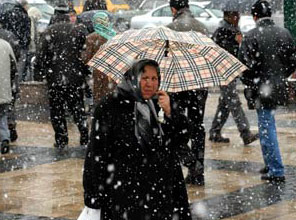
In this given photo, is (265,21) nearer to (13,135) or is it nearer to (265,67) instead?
(265,67)

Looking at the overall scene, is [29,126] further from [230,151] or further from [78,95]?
[230,151]

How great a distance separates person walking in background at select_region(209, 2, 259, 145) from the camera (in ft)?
41.9

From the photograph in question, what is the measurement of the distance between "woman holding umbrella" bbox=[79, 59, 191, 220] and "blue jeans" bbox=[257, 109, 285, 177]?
430cm

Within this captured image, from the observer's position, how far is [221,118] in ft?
44.6

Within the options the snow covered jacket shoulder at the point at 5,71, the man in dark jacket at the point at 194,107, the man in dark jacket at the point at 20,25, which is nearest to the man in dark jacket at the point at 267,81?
the man in dark jacket at the point at 194,107

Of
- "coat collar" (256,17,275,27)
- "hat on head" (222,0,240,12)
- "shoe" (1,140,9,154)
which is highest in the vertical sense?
"coat collar" (256,17,275,27)

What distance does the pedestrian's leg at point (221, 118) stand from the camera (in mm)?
13500

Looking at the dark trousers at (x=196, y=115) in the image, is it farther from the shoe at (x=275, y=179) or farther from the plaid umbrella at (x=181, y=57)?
the plaid umbrella at (x=181, y=57)

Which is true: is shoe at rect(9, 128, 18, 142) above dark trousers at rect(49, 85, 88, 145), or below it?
below

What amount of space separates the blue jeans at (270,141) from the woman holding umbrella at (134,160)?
14.1 ft

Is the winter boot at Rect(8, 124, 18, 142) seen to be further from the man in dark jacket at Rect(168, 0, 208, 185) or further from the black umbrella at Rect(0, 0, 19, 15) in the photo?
the black umbrella at Rect(0, 0, 19, 15)

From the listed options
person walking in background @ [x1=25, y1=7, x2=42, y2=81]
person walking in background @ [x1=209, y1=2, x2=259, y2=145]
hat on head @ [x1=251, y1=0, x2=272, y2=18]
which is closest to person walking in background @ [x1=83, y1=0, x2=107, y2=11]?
person walking in background @ [x1=25, y1=7, x2=42, y2=81]

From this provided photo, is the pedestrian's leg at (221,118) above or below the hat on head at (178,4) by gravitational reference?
below

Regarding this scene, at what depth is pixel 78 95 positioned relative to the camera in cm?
1353
